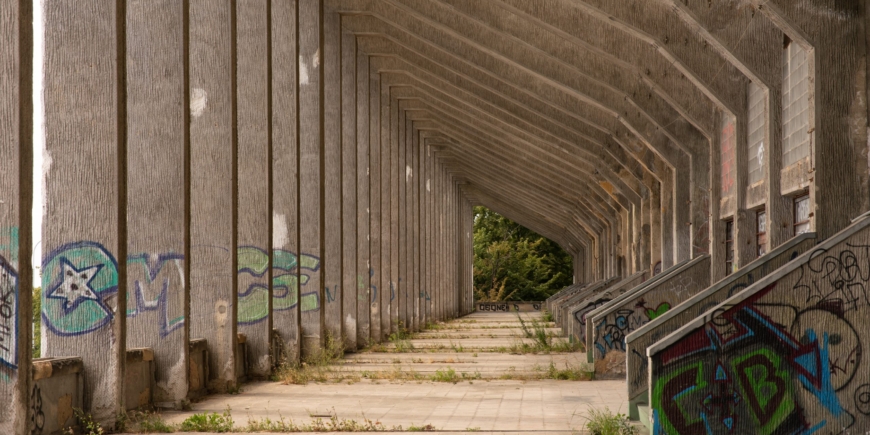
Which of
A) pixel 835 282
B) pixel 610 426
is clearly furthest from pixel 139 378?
pixel 835 282

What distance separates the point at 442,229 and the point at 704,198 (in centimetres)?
2900

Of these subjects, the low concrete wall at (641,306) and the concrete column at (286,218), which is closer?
the low concrete wall at (641,306)

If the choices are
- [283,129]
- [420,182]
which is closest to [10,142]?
[283,129]

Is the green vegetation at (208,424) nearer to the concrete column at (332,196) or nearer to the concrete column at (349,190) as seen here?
the concrete column at (332,196)

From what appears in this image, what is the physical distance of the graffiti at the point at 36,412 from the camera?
810cm

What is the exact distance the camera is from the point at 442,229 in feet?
150

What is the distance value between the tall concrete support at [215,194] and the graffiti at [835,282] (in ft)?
26.3

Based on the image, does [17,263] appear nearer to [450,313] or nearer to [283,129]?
[283,129]

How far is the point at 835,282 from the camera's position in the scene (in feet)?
25.2

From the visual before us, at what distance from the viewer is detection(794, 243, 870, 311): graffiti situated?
7.69 meters

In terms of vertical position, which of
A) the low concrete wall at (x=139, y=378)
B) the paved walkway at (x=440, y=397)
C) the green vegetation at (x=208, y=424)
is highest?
the low concrete wall at (x=139, y=378)

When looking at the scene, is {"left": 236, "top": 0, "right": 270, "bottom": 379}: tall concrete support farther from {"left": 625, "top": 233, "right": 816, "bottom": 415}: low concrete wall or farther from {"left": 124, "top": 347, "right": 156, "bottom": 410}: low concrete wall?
{"left": 625, "top": 233, "right": 816, "bottom": 415}: low concrete wall

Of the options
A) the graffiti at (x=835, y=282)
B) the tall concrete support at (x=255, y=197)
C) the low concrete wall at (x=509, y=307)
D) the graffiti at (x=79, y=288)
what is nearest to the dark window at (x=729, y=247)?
the tall concrete support at (x=255, y=197)

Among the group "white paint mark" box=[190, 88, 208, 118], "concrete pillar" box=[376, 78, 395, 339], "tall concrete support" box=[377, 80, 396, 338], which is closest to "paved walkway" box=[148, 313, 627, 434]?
"white paint mark" box=[190, 88, 208, 118]
